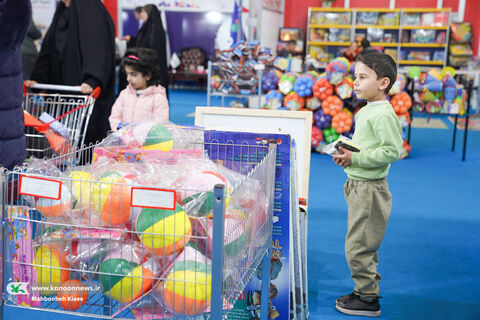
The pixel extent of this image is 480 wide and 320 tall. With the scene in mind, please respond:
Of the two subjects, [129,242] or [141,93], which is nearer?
[129,242]

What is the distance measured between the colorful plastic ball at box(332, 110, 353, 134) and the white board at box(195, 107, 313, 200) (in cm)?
404

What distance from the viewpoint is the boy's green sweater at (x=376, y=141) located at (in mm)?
2488

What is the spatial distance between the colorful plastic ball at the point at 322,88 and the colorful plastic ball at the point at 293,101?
214 mm

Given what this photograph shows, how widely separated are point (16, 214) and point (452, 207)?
411 centimetres

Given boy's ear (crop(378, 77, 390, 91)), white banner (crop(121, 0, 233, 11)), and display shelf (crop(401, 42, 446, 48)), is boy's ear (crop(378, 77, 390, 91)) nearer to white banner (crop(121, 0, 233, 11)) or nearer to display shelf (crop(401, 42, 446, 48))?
display shelf (crop(401, 42, 446, 48))

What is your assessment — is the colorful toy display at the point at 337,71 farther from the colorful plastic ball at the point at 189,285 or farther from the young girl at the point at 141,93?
the colorful plastic ball at the point at 189,285

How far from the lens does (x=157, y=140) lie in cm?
207

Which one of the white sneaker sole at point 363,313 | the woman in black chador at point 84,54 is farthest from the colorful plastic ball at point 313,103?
the white sneaker sole at point 363,313

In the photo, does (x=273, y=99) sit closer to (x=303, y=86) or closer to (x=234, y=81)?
(x=303, y=86)

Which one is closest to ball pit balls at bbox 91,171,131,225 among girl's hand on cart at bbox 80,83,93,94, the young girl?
the young girl

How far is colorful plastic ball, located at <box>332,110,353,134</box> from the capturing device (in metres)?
6.71

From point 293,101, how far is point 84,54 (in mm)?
3091

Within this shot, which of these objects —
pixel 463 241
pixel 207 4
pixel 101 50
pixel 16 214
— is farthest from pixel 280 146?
pixel 207 4

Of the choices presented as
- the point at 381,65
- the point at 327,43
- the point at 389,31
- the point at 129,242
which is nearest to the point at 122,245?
the point at 129,242
